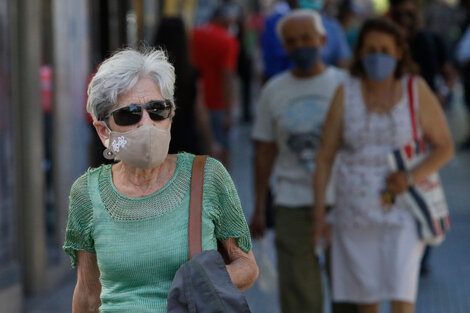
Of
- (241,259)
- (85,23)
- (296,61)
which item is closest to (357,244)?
(296,61)

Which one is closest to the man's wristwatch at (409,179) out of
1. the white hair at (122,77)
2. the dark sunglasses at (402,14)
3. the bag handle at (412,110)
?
the bag handle at (412,110)

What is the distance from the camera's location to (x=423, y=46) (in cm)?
834

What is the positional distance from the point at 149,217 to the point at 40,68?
15.4ft

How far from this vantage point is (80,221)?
3113 mm

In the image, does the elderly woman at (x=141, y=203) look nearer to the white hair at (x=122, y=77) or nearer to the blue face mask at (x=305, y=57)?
the white hair at (x=122, y=77)

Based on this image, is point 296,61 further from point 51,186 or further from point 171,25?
point 51,186

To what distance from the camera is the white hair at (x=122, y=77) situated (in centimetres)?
304

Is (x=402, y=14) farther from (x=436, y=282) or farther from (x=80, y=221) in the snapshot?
(x=80, y=221)

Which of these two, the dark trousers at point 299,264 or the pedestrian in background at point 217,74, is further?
the pedestrian in background at point 217,74

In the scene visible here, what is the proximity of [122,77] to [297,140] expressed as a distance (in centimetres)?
276

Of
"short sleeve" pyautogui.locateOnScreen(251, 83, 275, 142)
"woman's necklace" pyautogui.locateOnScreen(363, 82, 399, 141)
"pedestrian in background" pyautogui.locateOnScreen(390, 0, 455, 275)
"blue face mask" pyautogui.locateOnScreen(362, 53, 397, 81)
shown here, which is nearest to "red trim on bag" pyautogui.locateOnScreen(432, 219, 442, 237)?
"woman's necklace" pyautogui.locateOnScreen(363, 82, 399, 141)

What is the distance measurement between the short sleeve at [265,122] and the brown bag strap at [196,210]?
9.29ft

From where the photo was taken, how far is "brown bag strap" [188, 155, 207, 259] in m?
2.95

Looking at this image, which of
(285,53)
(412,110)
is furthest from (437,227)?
(285,53)
